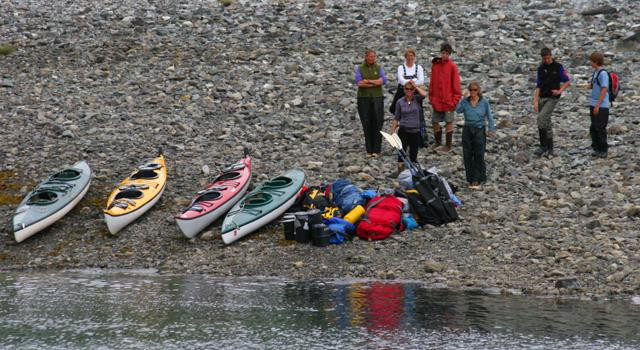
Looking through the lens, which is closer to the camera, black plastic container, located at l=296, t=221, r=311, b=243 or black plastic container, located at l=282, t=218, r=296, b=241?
black plastic container, located at l=296, t=221, r=311, b=243

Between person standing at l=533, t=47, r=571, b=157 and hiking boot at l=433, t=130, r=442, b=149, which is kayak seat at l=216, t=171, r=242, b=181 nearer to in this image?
hiking boot at l=433, t=130, r=442, b=149

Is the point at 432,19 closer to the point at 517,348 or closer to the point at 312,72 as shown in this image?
the point at 312,72

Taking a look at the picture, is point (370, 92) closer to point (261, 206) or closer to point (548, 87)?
point (548, 87)

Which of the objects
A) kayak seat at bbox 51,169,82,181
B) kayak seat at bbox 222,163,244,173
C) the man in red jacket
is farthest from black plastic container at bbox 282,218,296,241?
kayak seat at bbox 51,169,82,181

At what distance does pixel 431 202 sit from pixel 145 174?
515 centimetres

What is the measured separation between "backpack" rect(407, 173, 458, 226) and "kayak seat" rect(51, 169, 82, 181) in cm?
588

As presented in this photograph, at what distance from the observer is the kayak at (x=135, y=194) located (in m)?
17.1

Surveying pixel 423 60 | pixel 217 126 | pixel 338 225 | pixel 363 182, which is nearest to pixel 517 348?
pixel 338 225

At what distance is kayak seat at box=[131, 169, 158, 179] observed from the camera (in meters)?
18.4

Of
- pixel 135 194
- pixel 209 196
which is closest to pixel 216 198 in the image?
pixel 209 196

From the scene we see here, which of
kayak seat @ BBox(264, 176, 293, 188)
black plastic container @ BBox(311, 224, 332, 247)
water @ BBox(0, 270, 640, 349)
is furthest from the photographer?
kayak seat @ BBox(264, 176, 293, 188)

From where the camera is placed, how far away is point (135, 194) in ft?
58.1

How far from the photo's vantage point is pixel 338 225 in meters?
16.2

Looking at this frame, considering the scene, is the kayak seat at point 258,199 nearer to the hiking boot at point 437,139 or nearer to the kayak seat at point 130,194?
the kayak seat at point 130,194
